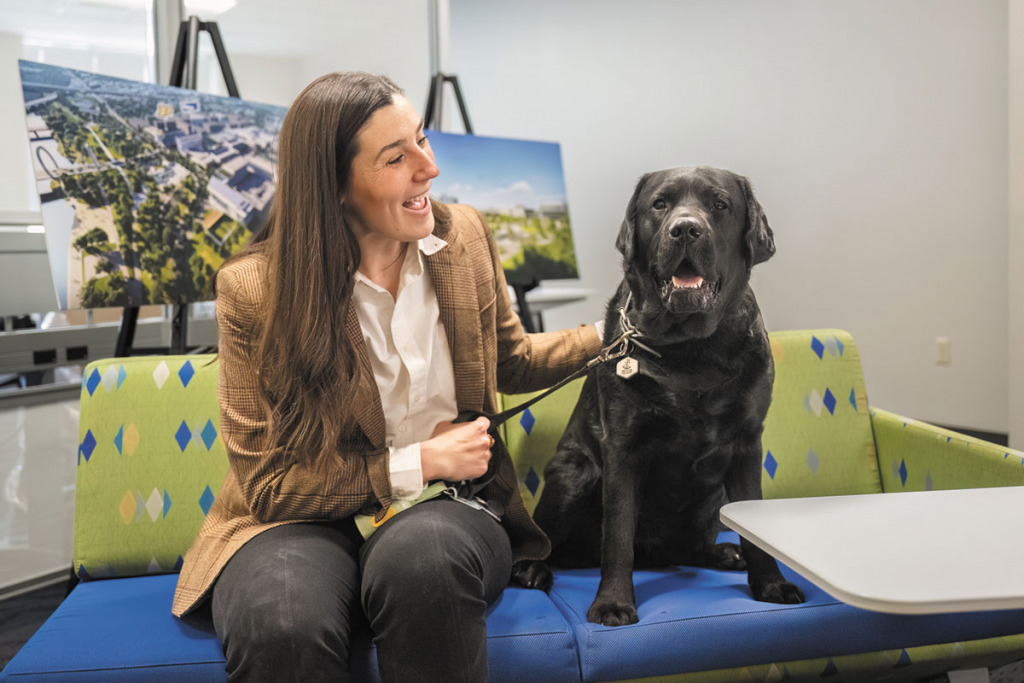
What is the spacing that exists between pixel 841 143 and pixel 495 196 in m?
2.36

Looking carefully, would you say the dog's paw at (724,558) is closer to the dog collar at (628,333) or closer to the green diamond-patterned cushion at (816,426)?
the green diamond-patterned cushion at (816,426)

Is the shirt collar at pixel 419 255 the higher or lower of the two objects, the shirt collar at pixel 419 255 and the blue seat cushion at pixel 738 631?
the higher

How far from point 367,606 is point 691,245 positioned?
0.73 m

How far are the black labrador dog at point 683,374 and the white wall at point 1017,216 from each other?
6.98 ft

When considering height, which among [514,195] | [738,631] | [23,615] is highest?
[514,195]

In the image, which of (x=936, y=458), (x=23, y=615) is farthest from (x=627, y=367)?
(x=23, y=615)

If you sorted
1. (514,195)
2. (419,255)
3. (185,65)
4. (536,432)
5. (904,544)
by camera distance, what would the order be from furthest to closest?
(514,195) < (185,65) < (536,432) < (419,255) < (904,544)

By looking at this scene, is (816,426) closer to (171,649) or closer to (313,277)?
(313,277)

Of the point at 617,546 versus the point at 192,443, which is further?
the point at 192,443

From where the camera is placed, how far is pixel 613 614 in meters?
1.39

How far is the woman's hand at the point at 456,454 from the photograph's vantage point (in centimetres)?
139

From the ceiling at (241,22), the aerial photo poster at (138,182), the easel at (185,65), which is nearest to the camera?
the aerial photo poster at (138,182)

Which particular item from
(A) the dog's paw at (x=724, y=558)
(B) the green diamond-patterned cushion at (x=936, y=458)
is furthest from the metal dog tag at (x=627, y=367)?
(B) the green diamond-patterned cushion at (x=936, y=458)

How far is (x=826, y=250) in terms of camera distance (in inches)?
185
